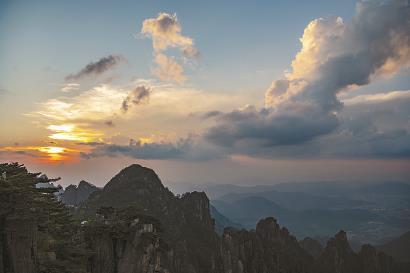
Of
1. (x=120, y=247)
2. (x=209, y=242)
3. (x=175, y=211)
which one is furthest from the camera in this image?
(x=175, y=211)

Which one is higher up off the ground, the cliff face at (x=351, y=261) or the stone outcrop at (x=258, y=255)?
the stone outcrop at (x=258, y=255)

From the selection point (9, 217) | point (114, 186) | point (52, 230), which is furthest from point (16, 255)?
point (114, 186)

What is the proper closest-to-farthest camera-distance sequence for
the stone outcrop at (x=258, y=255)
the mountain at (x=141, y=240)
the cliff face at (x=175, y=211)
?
the mountain at (x=141, y=240), the cliff face at (x=175, y=211), the stone outcrop at (x=258, y=255)

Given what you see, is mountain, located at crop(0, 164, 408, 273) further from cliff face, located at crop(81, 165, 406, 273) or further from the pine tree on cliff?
cliff face, located at crop(81, 165, 406, 273)

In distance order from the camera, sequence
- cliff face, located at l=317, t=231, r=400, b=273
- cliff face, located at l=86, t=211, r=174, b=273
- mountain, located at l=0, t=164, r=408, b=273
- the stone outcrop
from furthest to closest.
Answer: cliff face, located at l=317, t=231, r=400, b=273 → the stone outcrop → cliff face, located at l=86, t=211, r=174, b=273 → mountain, located at l=0, t=164, r=408, b=273

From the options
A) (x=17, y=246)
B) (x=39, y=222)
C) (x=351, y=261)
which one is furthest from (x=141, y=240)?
(x=351, y=261)

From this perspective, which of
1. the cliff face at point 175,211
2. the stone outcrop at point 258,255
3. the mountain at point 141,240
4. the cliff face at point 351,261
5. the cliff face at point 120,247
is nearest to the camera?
the mountain at point 141,240

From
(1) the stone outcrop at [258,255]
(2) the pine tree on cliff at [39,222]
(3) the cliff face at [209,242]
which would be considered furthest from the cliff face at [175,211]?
(2) the pine tree on cliff at [39,222]

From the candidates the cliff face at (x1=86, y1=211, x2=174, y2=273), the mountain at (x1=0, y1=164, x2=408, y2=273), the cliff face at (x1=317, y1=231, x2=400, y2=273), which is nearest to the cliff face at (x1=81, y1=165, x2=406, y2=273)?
the cliff face at (x1=317, y1=231, x2=400, y2=273)

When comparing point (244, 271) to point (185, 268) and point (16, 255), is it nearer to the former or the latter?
point (185, 268)

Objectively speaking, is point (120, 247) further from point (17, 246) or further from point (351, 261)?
point (351, 261)

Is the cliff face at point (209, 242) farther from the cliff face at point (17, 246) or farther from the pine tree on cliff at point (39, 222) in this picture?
the cliff face at point (17, 246)

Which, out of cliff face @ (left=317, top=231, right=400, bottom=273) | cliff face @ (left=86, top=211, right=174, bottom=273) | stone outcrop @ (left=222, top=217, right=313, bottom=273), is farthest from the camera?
cliff face @ (left=317, top=231, right=400, bottom=273)

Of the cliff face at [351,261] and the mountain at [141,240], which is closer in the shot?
the mountain at [141,240]
